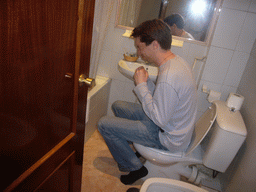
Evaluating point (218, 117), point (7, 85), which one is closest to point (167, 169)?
point (218, 117)

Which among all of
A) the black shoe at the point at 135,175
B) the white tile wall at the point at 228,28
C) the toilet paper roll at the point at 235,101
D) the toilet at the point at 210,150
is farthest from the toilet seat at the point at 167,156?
the white tile wall at the point at 228,28

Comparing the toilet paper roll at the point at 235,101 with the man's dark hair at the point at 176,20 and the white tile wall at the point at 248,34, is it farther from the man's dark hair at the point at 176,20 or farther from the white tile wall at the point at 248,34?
the man's dark hair at the point at 176,20

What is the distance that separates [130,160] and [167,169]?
0.31 metres

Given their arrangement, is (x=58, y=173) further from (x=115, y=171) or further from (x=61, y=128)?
(x=115, y=171)

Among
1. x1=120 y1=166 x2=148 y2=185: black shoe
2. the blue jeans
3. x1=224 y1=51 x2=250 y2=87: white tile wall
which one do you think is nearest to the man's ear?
the blue jeans

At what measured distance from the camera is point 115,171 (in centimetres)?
159

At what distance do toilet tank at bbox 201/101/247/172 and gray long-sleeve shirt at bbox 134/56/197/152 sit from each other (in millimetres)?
159

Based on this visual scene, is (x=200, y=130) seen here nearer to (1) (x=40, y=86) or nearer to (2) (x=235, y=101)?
(2) (x=235, y=101)

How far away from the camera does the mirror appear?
1734 millimetres

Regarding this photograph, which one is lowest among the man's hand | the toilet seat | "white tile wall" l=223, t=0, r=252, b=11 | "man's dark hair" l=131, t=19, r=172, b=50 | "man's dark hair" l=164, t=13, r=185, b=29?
the toilet seat

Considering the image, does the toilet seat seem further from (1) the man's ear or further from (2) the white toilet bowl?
(1) the man's ear

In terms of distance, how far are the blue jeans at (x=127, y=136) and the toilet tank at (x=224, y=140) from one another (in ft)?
1.05

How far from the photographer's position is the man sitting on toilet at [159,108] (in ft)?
3.68

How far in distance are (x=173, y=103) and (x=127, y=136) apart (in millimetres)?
441
